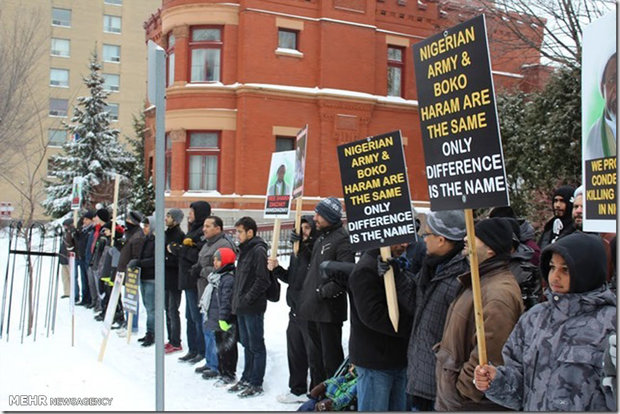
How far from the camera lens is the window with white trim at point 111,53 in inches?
2302

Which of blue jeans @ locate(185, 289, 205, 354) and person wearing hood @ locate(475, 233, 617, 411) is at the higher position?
person wearing hood @ locate(475, 233, 617, 411)

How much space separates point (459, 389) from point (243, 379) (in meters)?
4.74

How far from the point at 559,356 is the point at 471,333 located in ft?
2.61

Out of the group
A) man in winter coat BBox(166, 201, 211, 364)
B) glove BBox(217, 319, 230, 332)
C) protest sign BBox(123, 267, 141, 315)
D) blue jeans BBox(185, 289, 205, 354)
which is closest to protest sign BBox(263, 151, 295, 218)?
glove BBox(217, 319, 230, 332)

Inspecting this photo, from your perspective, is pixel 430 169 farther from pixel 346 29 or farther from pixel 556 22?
pixel 346 29

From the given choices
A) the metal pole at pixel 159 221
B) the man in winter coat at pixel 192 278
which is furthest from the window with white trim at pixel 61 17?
the metal pole at pixel 159 221

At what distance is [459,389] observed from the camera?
4.08 m

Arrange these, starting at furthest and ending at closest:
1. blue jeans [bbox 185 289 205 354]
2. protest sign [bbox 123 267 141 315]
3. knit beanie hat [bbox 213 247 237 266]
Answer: protest sign [bbox 123 267 141 315] < blue jeans [bbox 185 289 205 354] < knit beanie hat [bbox 213 247 237 266]

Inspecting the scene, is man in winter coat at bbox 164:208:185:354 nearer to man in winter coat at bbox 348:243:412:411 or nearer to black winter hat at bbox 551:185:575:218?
man in winter coat at bbox 348:243:412:411

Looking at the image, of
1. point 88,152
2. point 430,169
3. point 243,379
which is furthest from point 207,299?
point 88,152

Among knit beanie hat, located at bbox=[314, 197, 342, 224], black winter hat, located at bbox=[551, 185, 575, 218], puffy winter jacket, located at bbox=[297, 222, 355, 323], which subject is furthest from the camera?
knit beanie hat, located at bbox=[314, 197, 342, 224]

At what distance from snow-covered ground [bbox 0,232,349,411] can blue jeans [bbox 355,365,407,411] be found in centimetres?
225

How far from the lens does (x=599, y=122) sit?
16.8ft

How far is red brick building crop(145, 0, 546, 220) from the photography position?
2641cm
